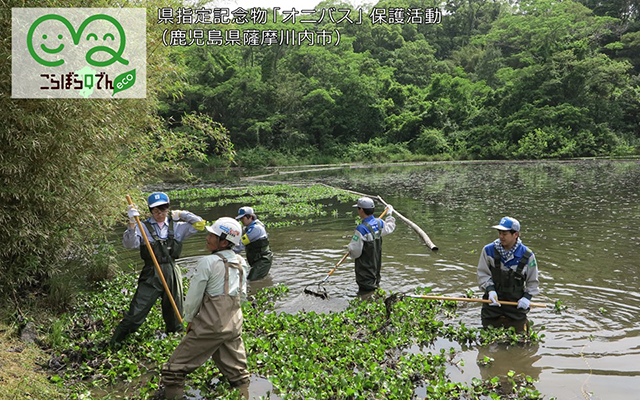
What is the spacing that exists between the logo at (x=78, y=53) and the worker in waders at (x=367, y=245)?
5.06m

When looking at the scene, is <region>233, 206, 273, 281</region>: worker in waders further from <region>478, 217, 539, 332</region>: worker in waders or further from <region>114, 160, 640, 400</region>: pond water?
<region>478, 217, 539, 332</region>: worker in waders

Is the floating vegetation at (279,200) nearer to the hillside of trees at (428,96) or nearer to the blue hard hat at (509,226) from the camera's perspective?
the hillside of trees at (428,96)

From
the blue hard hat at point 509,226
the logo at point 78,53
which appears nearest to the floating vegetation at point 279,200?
the logo at point 78,53

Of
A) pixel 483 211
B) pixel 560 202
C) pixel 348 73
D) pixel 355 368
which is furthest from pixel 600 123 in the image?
pixel 355 368

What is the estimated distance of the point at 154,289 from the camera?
6.61 metres

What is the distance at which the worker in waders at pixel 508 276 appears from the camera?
21.8 ft

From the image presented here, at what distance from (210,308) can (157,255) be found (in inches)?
78.6

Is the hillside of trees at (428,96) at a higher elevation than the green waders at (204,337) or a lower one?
higher

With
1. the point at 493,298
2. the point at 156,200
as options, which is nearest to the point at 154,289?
the point at 156,200

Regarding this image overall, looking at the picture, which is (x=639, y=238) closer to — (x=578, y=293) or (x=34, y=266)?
(x=578, y=293)

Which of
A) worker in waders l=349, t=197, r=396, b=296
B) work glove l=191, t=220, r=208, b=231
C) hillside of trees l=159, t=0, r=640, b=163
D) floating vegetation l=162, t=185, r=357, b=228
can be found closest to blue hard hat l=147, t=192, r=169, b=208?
work glove l=191, t=220, r=208, b=231

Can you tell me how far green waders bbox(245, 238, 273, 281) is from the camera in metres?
10.2

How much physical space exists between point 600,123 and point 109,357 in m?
54.9

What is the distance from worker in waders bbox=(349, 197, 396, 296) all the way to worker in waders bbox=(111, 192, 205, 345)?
3.01m
